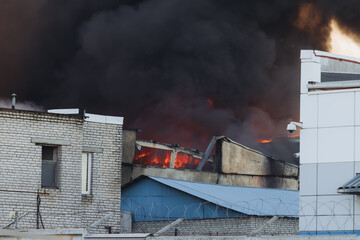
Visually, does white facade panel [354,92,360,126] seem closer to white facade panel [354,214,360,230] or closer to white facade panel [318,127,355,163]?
white facade panel [318,127,355,163]

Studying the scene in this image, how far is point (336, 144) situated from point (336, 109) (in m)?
1.11

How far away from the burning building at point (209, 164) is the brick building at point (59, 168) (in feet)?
18.3

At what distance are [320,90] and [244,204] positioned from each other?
10.4 metres

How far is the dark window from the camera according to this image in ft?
109

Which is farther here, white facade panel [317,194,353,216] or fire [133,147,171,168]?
fire [133,147,171,168]

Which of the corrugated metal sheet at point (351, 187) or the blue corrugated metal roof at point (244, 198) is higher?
the corrugated metal sheet at point (351, 187)

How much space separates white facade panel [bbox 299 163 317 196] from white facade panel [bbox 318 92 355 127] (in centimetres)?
139

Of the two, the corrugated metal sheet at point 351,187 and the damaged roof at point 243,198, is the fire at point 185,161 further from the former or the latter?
the corrugated metal sheet at point 351,187

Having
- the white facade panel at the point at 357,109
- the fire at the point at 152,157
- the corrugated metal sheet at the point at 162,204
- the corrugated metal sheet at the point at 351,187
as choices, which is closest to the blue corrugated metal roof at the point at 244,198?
the corrugated metal sheet at the point at 162,204

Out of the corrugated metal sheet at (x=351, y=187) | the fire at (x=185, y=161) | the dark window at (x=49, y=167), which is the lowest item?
the corrugated metal sheet at (x=351, y=187)

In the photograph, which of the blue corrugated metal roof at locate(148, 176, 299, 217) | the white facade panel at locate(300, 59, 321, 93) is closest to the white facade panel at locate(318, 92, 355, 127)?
the white facade panel at locate(300, 59, 321, 93)

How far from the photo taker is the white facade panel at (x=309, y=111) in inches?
1100

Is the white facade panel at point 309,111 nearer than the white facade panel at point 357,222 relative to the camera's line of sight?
No

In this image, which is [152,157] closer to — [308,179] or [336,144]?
[308,179]
